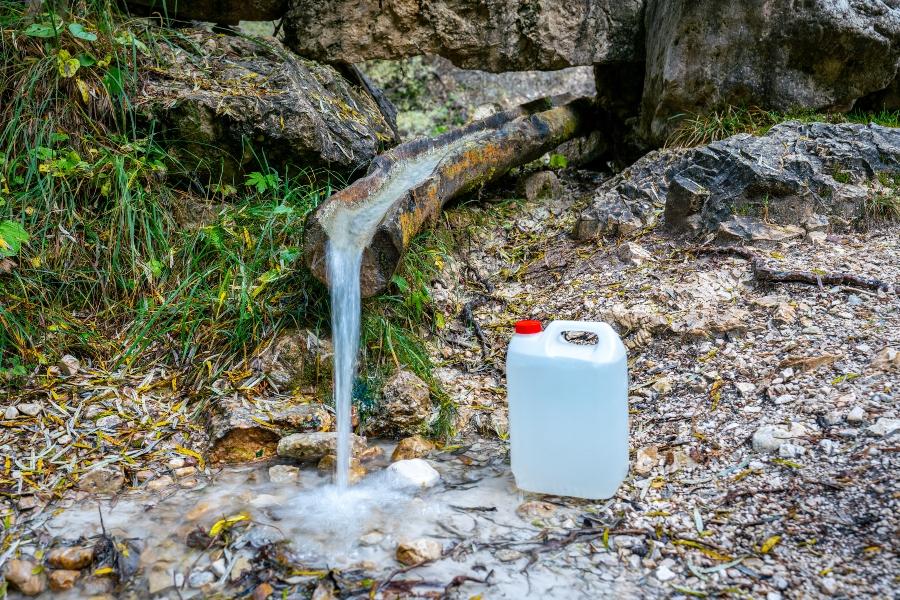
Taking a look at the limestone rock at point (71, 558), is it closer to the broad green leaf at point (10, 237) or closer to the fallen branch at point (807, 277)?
the broad green leaf at point (10, 237)

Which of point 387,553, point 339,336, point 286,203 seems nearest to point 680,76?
point 286,203

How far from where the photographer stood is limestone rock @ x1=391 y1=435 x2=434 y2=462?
106 inches

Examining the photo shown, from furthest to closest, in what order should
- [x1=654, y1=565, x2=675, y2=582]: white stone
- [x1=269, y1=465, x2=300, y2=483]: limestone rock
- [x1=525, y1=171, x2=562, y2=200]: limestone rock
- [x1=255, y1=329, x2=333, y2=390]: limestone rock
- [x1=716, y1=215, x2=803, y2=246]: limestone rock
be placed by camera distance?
1. [x1=525, y1=171, x2=562, y2=200]: limestone rock
2. [x1=716, y1=215, x2=803, y2=246]: limestone rock
3. [x1=255, y1=329, x2=333, y2=390]: limestone rock
4. [x1=269, y1=465, x2=300, y2=483]: limestone rock
5. [x1=654, y1=565, x2=675, y2=582]: white stone

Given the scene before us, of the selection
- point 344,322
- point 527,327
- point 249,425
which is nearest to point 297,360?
point 344,322

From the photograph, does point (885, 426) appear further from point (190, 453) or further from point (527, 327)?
point (190, 453)

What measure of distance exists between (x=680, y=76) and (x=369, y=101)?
2067mm

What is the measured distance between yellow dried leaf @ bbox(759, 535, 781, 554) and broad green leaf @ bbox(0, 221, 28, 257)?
3.03 meters

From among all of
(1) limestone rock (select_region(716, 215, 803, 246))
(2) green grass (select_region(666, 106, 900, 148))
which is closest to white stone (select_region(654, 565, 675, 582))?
(1) limestone rock (select_region(716, 215, 803, 246))

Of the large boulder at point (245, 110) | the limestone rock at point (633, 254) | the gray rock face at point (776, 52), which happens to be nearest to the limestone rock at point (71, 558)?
the large boulder at point (245, 110)

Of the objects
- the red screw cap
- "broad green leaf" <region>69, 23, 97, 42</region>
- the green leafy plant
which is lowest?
the red screw cap

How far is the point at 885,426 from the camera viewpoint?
2.16m

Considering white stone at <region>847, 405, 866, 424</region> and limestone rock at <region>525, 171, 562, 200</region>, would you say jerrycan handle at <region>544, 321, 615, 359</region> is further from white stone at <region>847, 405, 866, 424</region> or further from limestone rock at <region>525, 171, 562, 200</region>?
limestone rock at <region>525, 171, 562, 200</region>

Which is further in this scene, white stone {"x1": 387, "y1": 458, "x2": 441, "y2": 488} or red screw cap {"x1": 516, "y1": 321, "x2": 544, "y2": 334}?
white stone {"x1": 387, "y1": 458, "x2": 441, "y2": 488}

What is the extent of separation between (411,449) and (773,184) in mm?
2444
